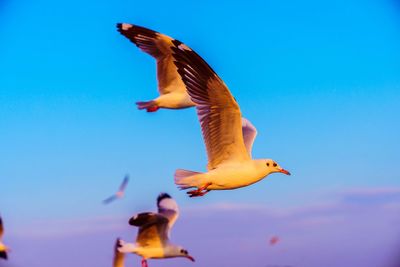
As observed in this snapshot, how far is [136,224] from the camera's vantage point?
7.43 meters

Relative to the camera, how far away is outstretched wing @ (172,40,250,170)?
236 inches

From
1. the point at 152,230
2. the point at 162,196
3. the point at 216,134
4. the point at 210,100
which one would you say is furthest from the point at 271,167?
the point at 162,196

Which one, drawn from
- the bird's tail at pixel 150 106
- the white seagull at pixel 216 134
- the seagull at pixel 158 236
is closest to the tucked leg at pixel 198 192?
the white seagull at pixel 216 134

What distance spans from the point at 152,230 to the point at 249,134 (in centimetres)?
169

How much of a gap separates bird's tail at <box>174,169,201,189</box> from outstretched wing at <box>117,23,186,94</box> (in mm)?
2586

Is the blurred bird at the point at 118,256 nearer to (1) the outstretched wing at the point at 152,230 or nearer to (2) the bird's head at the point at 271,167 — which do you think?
(1) the outstretched wing at the point at 152,230

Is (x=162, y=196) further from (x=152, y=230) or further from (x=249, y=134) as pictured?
(x=249, y=134)

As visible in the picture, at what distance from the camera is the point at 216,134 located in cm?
623

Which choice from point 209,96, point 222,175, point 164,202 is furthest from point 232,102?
point 164,202

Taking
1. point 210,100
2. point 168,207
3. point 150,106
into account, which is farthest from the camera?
point 150,106

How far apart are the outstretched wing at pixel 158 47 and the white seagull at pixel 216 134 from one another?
7.91ft

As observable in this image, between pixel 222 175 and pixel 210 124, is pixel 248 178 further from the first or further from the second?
pixel 210 124

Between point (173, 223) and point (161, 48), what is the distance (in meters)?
2.18

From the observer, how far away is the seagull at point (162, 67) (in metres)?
8.52
